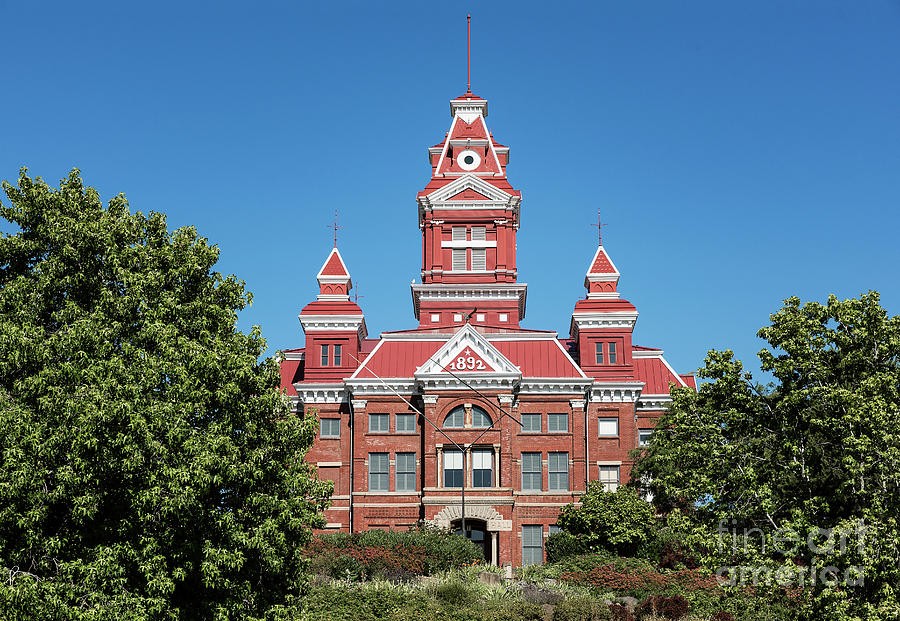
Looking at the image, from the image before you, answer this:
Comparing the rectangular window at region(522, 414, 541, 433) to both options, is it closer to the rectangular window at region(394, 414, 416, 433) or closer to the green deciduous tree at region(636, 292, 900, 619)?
the rectangular window at region(394, 414, 416, 433)

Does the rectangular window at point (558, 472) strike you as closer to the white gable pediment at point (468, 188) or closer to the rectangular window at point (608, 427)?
the rectangular window at point (608, 427)

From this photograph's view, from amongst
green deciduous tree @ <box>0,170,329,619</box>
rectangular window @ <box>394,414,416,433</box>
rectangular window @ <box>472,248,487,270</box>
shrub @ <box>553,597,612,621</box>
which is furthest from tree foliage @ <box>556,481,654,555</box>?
green deciduous tree @ <box>0,170,329,619</box>

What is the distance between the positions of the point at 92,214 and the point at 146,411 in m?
6.73

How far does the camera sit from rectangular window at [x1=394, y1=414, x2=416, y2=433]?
53.3 m

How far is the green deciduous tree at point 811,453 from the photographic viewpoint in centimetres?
2197

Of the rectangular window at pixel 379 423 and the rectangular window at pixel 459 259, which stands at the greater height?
the rectangular window at pixel 459 259

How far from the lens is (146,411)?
72.8 ft

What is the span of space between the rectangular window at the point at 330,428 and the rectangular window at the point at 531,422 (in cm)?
1007

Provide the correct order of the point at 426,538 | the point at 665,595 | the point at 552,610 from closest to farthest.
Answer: the point at 552,610 < the point at 665,595 < the point at 426,538

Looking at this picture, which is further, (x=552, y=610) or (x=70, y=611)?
(x=552, y=610)

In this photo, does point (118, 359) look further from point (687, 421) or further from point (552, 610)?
point (552, 610)

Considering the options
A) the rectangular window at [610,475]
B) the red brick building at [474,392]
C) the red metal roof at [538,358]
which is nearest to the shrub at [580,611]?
the red brick building at [474,392]

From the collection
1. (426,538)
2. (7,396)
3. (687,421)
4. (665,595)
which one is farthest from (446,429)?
(7,396)

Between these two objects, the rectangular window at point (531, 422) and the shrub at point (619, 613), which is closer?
the shrub at point (619, 613)
